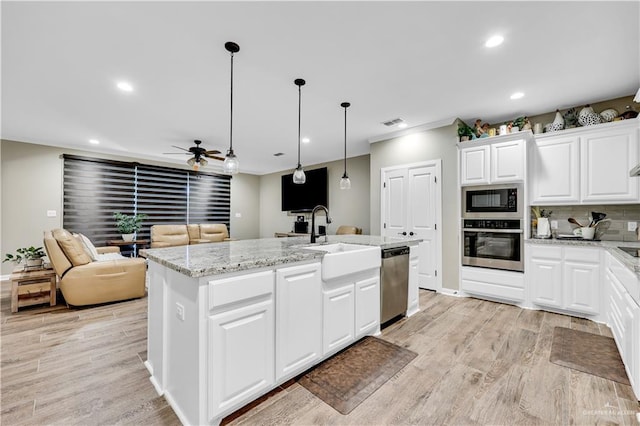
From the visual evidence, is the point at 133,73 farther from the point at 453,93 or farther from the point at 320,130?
the point at 453,93

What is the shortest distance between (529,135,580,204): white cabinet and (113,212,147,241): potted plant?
281 inches

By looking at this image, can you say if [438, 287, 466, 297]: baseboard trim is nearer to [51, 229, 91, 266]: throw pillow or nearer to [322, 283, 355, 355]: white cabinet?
[322, 283, 355, 355]: white cabinet

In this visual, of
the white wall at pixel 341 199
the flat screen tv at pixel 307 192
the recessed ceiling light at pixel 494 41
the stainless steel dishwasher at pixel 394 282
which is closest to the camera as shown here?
the recessed ceiling light at pixel 494 41

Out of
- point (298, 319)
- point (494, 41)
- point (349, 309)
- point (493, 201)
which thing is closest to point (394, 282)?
point (349, 309)

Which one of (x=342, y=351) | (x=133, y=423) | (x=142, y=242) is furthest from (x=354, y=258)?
(x=142, y=242)

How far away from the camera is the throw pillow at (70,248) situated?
338 centimetres

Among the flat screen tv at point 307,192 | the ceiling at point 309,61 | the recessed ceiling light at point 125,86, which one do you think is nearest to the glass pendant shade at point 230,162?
the ceiling at point 309,61

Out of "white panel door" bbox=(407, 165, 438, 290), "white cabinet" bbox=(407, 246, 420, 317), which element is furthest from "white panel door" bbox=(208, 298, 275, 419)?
"white panel door" bbox=(407, 165, 438, 290)

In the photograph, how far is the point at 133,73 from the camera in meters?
2.64

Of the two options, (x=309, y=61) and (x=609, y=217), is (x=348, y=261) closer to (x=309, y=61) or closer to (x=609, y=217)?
(x=309, y=61)

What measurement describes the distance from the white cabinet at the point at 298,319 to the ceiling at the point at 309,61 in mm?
1799

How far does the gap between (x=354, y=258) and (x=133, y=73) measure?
2.74m

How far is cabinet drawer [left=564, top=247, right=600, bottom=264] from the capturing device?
9.54ft

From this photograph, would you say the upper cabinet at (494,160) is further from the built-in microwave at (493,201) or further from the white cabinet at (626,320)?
the white cabinet at (626,320)
